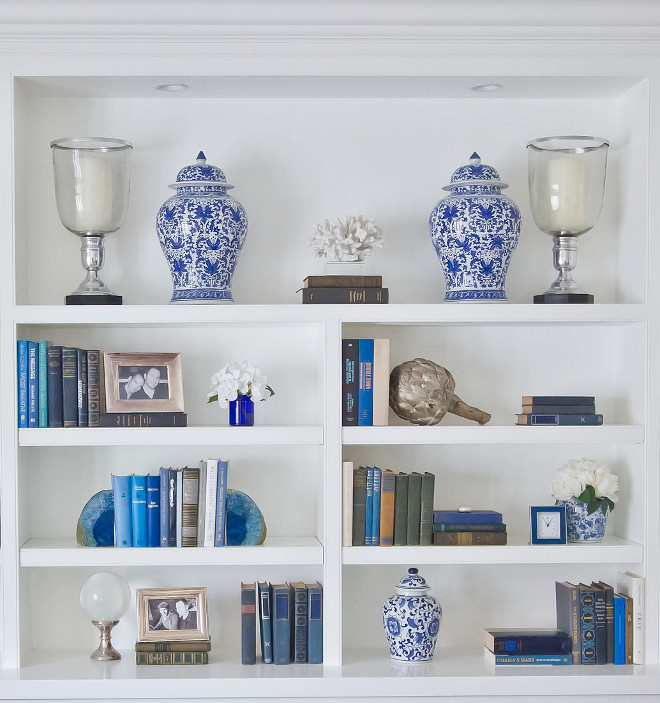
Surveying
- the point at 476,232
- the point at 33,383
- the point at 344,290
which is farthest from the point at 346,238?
the point at 33,383

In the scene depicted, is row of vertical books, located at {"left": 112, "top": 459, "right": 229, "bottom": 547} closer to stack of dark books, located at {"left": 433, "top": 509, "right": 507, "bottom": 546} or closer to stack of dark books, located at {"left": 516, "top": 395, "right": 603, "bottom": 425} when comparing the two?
stack of dark books, located at {"left": 433, "top": 509, "right": 507, "bottom": 546}

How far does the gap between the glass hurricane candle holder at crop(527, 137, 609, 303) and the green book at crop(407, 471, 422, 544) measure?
2.12ft

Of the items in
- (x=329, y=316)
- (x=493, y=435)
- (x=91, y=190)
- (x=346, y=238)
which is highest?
(x=91, y=190)

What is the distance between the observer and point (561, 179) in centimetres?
260

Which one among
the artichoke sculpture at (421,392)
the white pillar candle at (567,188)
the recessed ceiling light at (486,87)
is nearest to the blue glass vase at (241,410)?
the artichoke sculpture at (421,392)

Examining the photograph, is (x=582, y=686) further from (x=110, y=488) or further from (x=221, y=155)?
(x=221, y=155)

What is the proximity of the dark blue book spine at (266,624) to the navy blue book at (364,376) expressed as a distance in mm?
556

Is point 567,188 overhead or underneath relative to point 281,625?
overhead

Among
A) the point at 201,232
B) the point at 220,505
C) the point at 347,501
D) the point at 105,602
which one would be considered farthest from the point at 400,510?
the point at 201,232

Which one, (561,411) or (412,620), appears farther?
(561,411)

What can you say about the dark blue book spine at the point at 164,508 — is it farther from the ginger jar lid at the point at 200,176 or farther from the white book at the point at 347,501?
the ginger jar lid at the point at 200,176

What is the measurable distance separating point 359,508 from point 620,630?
0.83 meters

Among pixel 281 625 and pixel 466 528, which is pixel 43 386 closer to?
pixel 281 625

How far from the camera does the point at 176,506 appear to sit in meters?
2.56
